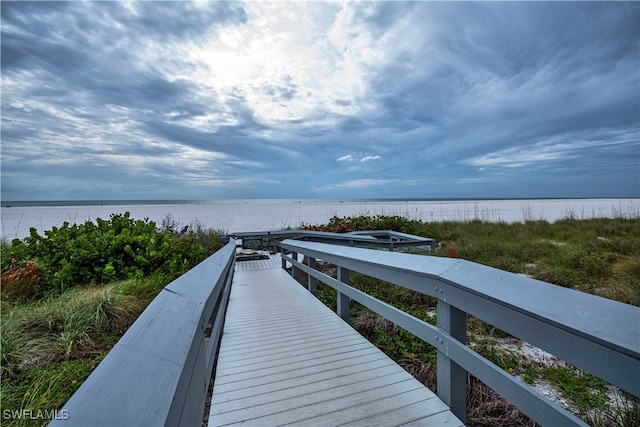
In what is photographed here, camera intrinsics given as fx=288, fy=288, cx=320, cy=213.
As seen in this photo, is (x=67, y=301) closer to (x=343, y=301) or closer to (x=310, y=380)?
(x=343, y=301)

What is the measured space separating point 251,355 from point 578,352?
2.56 metres

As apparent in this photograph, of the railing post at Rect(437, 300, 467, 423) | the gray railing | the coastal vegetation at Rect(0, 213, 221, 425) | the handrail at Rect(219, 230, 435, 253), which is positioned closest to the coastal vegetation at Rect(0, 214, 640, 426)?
the coastal vegetation at Rect(0, 213, 221, 425)

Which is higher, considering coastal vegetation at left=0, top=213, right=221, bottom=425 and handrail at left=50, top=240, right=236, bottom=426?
handrail at left=50, top=240, right=236, bottom=426

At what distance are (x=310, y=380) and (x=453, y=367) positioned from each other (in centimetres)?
112

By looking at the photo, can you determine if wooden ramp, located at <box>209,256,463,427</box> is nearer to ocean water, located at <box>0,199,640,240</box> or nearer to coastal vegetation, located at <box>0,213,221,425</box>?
coastal vegetation, located at <box>0,213,221,425</box>

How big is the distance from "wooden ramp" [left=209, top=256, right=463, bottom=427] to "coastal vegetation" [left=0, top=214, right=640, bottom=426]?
0.67m

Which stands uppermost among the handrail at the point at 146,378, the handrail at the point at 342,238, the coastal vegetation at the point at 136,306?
the handrail at the point at 146,378

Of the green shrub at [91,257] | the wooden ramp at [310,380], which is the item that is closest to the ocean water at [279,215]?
the green shrub at [91,257]

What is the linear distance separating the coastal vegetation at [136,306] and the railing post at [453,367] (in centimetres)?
61

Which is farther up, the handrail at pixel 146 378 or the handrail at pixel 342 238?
the handrail at pixel 146 378

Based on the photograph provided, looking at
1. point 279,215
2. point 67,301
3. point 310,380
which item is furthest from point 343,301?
point 279,215

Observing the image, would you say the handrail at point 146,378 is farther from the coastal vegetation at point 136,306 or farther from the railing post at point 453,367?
the coastal vegetation at point 136,306

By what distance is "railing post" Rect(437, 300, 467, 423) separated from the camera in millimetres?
1889

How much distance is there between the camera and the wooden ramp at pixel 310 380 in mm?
1900
